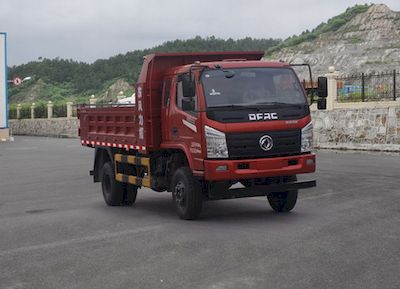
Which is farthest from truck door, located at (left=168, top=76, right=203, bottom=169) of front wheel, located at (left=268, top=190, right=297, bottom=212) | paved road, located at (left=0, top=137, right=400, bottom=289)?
front wheel, located at (left=268, top=190, right=297, bottom=212)

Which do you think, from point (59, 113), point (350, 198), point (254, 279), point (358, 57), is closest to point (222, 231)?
point (254, 279)

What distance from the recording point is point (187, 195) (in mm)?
9828

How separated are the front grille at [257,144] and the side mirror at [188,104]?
2.65 feet

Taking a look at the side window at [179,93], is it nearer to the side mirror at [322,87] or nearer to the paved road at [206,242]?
the paved road at [206,242]

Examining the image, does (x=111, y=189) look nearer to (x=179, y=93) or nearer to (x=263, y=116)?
(x=179, y=93)

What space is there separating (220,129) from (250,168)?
2.48 ft

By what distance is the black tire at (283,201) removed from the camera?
418 inches

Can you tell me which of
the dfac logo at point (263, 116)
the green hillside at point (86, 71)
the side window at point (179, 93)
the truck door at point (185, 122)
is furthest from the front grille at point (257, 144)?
the green hillside at point (86, 71)

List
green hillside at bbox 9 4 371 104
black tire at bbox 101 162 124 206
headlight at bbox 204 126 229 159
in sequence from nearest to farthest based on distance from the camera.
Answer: headlight at bbox 204 126 229 159 < black tire at bbox 101 162 124 206 < green hillside at bbox 9 4 371 104

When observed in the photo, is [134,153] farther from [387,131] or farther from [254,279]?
[387,131]

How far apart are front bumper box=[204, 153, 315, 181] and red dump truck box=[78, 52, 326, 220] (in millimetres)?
15

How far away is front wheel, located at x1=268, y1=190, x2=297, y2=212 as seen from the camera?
10625mm

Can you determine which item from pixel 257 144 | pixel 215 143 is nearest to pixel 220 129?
pixel 215 143

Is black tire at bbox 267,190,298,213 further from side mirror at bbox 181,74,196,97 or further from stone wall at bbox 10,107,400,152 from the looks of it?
stone wall at bbox 10,107,400,152
